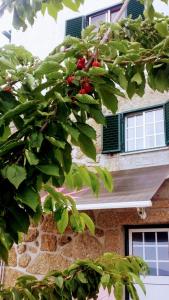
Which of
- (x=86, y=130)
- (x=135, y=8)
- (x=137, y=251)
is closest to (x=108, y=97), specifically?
(x=86, y=130)

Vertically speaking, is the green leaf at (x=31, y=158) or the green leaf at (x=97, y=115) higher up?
the green leaf at (x=97, y=115)

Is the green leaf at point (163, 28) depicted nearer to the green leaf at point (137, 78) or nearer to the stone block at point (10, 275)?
the green leaf at point (137, 78)

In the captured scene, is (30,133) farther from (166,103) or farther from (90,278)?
(166,103)

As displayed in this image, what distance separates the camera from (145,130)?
10281mm

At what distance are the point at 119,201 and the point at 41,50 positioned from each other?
8.04 m

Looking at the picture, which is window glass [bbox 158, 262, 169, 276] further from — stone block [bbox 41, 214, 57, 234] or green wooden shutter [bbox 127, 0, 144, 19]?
green wooden shutter [bbox 127, 0, 144, 19]

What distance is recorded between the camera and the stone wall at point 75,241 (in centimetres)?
886

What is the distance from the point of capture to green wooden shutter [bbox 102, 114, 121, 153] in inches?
401

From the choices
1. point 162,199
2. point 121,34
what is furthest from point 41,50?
point 121,34

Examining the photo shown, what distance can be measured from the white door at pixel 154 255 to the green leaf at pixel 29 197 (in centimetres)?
759

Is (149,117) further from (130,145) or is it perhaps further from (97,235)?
(97,235)

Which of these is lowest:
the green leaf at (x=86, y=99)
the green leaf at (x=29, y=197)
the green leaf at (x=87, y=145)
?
the green leaf at (x=29, y=197)

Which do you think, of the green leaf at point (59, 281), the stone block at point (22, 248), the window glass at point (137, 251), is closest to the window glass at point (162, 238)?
the window glass at point (137, 251)

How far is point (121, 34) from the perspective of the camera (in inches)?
92.0
